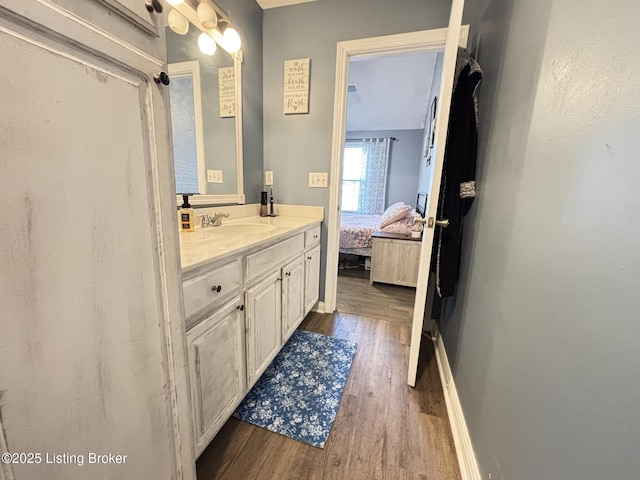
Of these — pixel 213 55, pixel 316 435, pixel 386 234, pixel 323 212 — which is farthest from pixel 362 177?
pixel 316 435

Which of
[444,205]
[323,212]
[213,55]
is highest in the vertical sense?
[213,55]

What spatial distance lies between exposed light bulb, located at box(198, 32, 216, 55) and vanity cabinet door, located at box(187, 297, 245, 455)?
5.06 feet

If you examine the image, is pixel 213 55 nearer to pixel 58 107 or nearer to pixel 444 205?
pixel 58 107

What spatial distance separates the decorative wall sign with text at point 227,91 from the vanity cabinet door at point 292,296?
116 cm

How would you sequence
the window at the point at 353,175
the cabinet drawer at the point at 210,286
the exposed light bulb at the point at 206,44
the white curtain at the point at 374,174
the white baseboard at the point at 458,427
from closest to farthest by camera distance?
1. the cabinet drawer at the point at 210,286
2. the white baseboard at the point at 458,427
3. the exposed light bulb at the point at 206,44
4. the white curtain at the point at 374,174
5. the window at the point at 353,175

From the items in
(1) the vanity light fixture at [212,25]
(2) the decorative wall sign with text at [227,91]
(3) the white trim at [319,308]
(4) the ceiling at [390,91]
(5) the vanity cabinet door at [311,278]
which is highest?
(4) the ceiling at [390,91]

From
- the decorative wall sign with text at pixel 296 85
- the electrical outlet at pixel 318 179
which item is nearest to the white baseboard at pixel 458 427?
the electrical outlet at pixel 318 179

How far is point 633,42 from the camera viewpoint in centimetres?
46

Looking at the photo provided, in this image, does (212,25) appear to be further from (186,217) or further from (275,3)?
(186,217)

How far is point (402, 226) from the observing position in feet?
10.6

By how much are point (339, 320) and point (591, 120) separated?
2.04m

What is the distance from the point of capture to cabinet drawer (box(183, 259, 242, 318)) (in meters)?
0.85

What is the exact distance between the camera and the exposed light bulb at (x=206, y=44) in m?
1.55

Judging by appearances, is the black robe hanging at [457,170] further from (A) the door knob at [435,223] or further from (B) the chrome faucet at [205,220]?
(B) the chrome faucet at [205,220]
